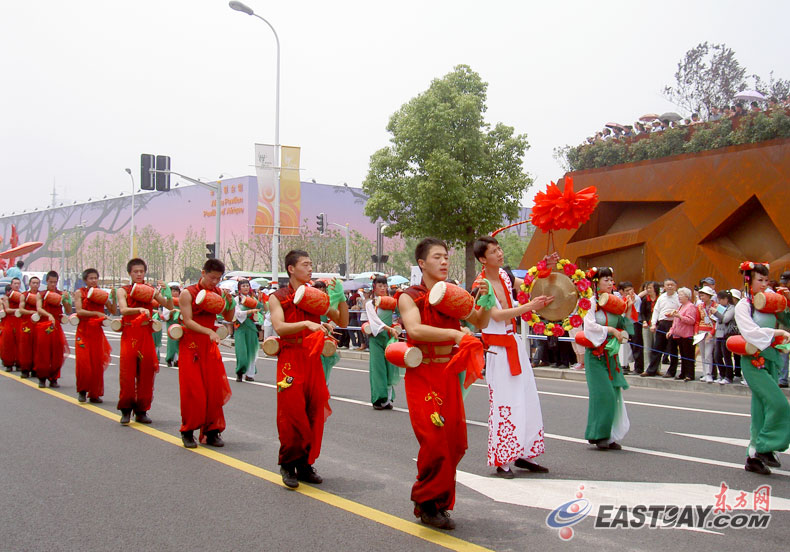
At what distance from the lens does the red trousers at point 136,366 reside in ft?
30.0

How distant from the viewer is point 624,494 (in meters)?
5.93

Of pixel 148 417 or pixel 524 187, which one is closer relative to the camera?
pixel 148 417

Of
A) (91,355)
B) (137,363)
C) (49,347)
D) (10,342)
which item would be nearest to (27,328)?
(49,347)

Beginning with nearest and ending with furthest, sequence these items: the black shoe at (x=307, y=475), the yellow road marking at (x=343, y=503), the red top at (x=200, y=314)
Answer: the yellow road marking at (x=343, y=503)
the black shoe at (x=307, y=475)
the red top at (x=200, y=314)

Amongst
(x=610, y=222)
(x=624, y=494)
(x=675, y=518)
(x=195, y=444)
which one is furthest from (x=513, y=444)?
(x=610, y=222)

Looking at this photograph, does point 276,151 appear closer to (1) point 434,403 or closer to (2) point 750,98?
(2) point 750,98

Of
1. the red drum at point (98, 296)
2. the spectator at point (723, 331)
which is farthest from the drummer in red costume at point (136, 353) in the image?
the spectator at point (723, 331)

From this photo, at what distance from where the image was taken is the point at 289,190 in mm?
25219

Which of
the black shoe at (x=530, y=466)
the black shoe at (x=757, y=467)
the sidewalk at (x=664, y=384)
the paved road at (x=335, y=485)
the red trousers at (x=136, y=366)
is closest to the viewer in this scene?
the paved road at (x=335, y=485)

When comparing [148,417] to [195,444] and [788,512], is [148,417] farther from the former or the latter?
[788,512]

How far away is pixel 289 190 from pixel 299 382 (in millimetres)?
19648

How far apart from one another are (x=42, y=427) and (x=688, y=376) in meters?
11.3

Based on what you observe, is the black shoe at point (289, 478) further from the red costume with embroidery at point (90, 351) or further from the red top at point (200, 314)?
the red costume with embroidery at point (90, 351)

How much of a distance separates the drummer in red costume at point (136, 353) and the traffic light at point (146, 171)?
16.7 metres
